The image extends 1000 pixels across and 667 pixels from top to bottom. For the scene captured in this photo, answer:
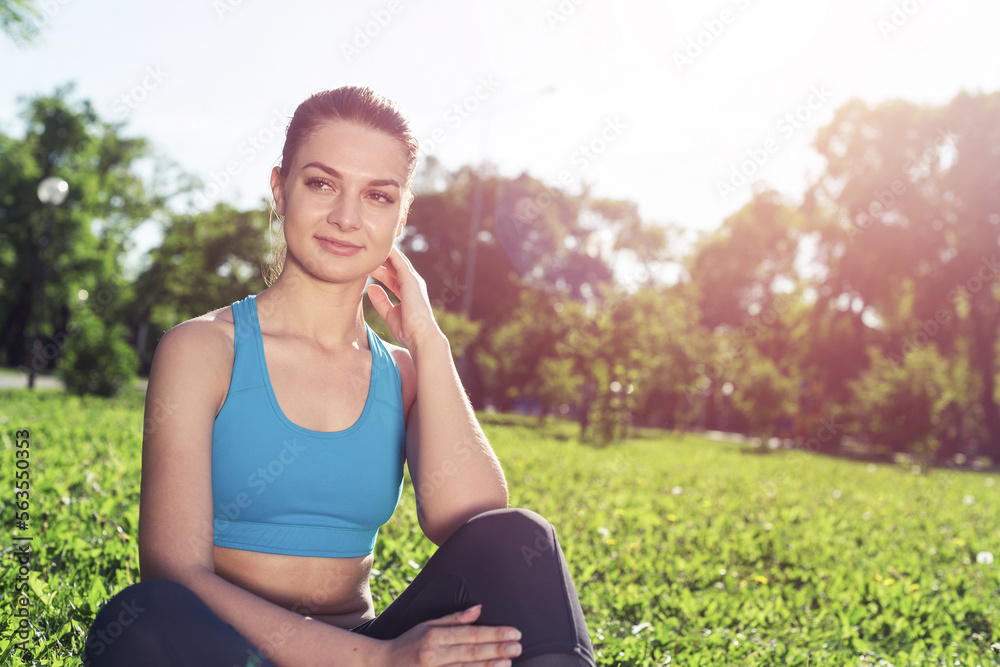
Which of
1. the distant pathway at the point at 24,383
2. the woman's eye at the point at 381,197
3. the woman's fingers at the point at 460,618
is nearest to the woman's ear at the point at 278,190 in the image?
the woman's eye at the point at 381,197

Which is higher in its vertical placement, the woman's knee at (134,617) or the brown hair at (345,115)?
the brown hair at (345,115)

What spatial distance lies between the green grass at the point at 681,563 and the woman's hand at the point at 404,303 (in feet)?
4.59

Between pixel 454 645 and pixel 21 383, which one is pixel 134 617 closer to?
pixel 454 645

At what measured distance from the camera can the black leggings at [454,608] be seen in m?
1.43

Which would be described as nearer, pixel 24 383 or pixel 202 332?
pixel 202 332

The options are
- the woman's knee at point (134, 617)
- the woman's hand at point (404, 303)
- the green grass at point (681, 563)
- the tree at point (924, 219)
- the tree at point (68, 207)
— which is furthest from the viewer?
the tree at point (68, 207)

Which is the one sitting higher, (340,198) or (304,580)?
(340,198)

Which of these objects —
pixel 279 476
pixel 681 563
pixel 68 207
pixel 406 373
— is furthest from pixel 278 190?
pixel 68 207

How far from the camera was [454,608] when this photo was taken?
5.83ft

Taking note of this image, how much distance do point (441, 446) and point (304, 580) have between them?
0.50m

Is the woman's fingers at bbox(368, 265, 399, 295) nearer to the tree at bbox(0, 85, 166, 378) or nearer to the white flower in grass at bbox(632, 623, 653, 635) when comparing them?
the white flower in grass at bbox(632, 623, 653, 635)

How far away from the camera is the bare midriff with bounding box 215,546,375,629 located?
72.7 inches

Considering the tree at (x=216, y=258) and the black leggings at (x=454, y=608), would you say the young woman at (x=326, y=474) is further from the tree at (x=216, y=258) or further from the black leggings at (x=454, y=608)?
the tree at (x=216, y=258)

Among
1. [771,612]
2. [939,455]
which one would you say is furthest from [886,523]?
[939,455]
